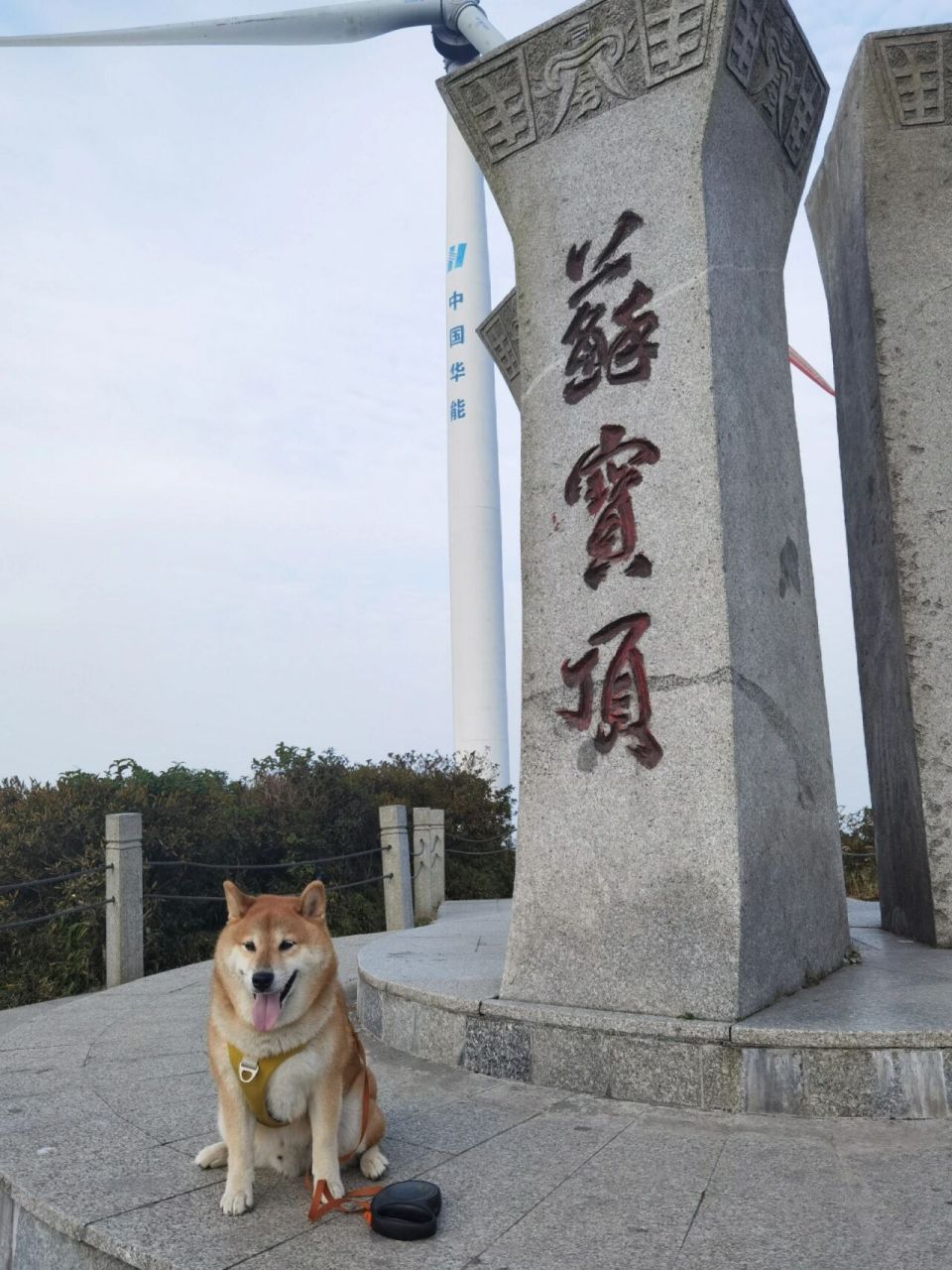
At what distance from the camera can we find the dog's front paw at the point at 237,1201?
3.18 metres

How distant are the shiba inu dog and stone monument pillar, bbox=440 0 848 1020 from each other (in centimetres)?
224

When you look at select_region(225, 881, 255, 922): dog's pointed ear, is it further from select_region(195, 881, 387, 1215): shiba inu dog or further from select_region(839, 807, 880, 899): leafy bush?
select_region(839, 807, 880, 899): leafy bush

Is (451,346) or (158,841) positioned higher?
(451,346)

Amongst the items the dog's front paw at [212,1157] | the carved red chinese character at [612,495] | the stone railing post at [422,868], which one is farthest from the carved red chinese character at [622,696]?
the stone railing post at [422,868]

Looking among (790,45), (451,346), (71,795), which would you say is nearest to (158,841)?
(71,795)

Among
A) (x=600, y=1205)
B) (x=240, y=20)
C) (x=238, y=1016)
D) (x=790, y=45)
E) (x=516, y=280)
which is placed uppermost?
(x=240, y=20)

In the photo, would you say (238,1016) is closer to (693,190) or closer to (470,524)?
(693,190)

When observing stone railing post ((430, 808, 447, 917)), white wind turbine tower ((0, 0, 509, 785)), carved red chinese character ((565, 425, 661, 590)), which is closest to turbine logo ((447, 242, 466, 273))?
white wind turbine tower ((0, 0, 509, 785))

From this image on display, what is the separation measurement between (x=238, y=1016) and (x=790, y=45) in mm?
6622

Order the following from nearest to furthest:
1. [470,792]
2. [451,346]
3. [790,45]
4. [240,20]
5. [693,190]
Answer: [693,190] < [790,45] < [470,792] < [240,20] < [451,346]

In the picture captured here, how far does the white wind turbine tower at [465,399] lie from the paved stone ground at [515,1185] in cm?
1902

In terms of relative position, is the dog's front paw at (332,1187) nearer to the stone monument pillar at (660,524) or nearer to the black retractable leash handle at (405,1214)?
the black retractable leash handle at (405,1214)

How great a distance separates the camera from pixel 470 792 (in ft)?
53.9

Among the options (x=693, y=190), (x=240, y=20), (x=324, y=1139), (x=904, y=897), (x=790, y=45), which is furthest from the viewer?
(x=240, y=20)
